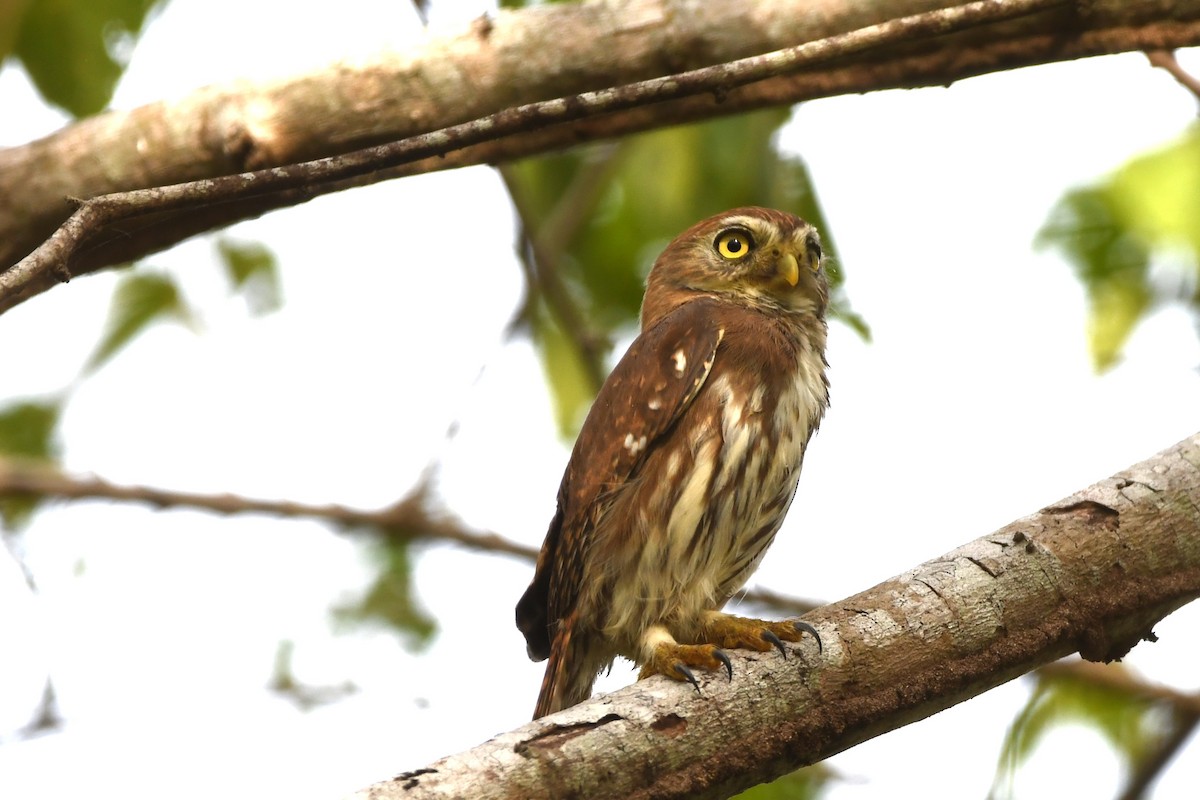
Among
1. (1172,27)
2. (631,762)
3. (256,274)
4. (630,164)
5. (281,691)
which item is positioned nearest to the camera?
(631,762)

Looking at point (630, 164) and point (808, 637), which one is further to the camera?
point (630, 164)

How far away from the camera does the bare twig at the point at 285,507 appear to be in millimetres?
5188

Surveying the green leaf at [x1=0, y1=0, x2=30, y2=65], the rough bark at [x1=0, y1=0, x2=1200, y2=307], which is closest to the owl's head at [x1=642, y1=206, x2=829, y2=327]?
the rough bark at [x1=0, y1=0, x2=1200, y2=307]

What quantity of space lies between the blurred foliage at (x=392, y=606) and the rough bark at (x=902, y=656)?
2949mm

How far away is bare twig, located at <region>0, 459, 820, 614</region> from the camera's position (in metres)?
5.19

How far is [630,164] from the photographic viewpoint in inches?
196

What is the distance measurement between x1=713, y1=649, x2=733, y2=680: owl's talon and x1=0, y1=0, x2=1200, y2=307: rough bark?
1.49 meters

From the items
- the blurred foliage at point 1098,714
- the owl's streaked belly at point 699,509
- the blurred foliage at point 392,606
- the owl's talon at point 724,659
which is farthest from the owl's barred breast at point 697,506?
the blurred foliage at point 392,606

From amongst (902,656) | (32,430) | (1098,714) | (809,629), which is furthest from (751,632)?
(32,430)

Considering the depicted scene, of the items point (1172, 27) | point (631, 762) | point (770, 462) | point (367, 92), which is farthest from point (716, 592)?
point (1172, 27)

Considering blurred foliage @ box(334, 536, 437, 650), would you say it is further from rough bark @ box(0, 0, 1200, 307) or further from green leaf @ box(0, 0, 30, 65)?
green leaf @ box(0, 0, 30, 65)

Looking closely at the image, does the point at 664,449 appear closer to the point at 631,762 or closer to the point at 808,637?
the point at 808,637

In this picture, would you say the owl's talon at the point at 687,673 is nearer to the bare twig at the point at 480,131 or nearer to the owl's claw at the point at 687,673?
the owl's claw at the point at 687,673

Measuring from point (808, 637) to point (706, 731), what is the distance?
35cm
